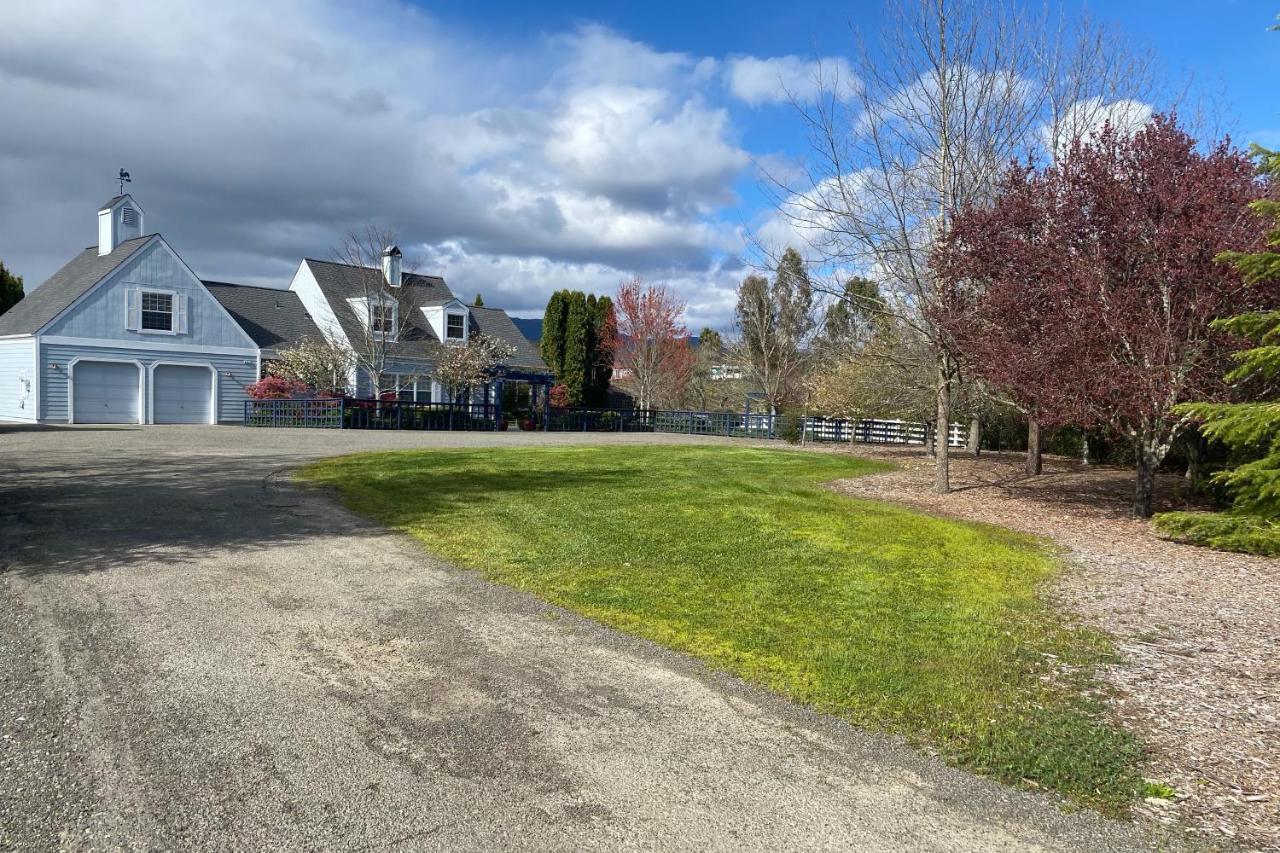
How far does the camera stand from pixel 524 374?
111 feet

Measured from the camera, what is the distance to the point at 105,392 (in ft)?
90.1

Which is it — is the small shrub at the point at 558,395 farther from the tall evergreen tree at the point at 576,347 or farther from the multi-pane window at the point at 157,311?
the multi-pane window at the point at 157,311

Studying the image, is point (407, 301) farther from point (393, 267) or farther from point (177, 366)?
point (177, 366)

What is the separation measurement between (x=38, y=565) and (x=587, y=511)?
5.57 meters

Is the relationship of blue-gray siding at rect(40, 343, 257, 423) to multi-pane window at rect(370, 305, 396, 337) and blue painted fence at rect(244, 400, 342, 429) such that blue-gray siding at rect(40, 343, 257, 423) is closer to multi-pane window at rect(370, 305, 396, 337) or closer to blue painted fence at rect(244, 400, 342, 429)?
blue painted fence at rect(244, 400, 342, 429)

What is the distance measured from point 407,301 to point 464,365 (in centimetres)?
468

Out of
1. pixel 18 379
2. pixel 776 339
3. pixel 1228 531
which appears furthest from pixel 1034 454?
pixel 18 379

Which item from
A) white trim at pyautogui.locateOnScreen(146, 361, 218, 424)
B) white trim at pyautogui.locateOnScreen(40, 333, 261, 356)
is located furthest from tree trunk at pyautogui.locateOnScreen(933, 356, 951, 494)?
white trim at pyautogui.locateOnScreen(40, 333, 261, 356)

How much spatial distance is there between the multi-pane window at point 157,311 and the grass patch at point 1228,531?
96.5ft

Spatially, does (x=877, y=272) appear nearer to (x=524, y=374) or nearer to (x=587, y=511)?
(x=587, y=511)

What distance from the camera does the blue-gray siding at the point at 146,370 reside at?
86.5 ft

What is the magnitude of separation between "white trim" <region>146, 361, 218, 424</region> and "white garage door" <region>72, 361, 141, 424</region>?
15.8 inches

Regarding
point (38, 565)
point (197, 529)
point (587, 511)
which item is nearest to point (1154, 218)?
point (587, 511)

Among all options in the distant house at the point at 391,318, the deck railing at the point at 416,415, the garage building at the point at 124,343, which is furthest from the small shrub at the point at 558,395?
the garage building at the point at 124,343
